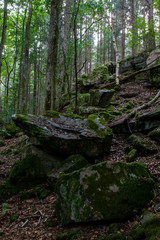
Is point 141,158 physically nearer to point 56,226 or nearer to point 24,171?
point 56,226

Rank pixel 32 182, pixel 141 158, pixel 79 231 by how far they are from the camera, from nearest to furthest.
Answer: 1. pixel 79 231
2. pixel 141 158
3. pixel 32 182

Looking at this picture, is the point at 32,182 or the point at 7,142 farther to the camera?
the point at 7,142

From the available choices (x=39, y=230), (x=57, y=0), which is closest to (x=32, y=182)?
(x=39, y=230)

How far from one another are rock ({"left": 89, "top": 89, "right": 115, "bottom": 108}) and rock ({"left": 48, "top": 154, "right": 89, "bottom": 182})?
5.28 metres

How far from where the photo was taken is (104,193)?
3.46 metres

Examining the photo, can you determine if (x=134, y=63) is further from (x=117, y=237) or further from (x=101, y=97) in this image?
(x=117, y=237)

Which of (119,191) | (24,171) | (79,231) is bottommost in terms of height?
(79,231)

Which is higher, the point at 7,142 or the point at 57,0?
the point at 57,0

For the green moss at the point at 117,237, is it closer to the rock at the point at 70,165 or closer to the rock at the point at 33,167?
the rock at the point at 70,165

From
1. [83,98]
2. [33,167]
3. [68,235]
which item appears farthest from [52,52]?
[68,235]

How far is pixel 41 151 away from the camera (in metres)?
6.30

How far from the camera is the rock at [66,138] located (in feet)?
19.3

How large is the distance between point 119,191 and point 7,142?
9669 mm

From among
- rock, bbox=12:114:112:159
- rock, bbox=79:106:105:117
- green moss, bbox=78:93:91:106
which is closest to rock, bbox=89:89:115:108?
rock, bbox=79:106:105:117
